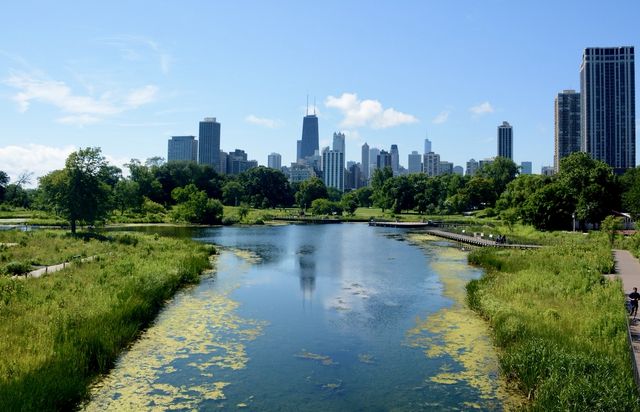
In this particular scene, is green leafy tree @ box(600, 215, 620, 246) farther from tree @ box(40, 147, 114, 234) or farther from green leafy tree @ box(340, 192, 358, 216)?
green leafy tree @ box(340, 192, 358, 216)

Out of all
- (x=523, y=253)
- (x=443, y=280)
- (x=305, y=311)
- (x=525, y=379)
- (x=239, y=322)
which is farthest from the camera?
(x=523, y=253)

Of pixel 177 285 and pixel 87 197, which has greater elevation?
pixel 87 197

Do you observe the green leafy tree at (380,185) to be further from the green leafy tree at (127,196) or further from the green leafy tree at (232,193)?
the green leafy tree at (127,196)

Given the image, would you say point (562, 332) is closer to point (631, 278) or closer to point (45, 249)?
point (631, 278)

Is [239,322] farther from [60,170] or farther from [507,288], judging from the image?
[60,170]

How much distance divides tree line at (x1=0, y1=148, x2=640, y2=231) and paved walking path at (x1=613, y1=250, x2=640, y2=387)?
2749cm

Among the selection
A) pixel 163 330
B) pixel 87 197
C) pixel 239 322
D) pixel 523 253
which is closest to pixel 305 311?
pixel 239 322

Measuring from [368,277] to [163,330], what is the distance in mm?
20171

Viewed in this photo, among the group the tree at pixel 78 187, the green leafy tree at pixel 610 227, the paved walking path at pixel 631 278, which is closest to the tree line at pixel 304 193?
the tree at pixel 78 187

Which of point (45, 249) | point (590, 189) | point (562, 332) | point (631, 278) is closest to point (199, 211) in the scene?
point (45, 249)

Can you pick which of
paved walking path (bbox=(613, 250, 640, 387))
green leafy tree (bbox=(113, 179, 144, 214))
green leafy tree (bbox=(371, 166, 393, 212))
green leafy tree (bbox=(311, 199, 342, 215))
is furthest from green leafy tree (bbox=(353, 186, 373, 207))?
paved walking path (bbox=(613, 250, 640, 387))

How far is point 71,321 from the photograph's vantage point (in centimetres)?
1958

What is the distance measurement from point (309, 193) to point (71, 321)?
14107 cm

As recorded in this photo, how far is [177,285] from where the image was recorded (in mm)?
33406
